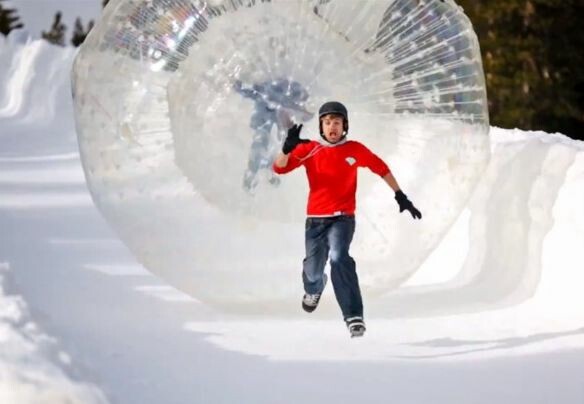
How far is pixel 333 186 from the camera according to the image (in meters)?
5.16

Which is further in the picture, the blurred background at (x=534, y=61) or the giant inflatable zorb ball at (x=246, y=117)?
the blurred background at (x=534, y=61)

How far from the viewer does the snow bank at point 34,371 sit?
343 centimetres

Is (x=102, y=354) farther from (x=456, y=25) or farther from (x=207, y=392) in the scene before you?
(x=456, y=25)

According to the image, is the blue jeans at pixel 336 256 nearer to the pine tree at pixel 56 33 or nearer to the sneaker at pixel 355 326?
the sneaker at pixel 355 326

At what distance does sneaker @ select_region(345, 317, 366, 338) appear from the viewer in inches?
215

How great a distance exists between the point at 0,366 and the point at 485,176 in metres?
4.78

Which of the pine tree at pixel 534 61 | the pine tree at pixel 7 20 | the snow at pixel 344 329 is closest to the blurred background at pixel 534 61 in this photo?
the pine tree at pixel 534 61

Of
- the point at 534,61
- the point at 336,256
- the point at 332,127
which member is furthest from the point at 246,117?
the point at 534,61

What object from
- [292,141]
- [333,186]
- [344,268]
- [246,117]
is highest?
[246,117]

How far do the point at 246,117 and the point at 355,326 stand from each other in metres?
1.11

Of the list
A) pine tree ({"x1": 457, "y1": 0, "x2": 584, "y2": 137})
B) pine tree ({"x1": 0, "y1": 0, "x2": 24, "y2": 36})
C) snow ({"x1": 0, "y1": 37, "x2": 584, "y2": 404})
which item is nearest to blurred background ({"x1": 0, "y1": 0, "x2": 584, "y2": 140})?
pine tree ({"x1": 457, "y1": 0, "x2": 584, "y2": 137})

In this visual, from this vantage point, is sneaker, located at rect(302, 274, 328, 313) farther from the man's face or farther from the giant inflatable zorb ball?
the man's face

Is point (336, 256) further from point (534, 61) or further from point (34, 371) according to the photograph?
point (534, 61)

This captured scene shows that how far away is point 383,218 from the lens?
588 centimetres
